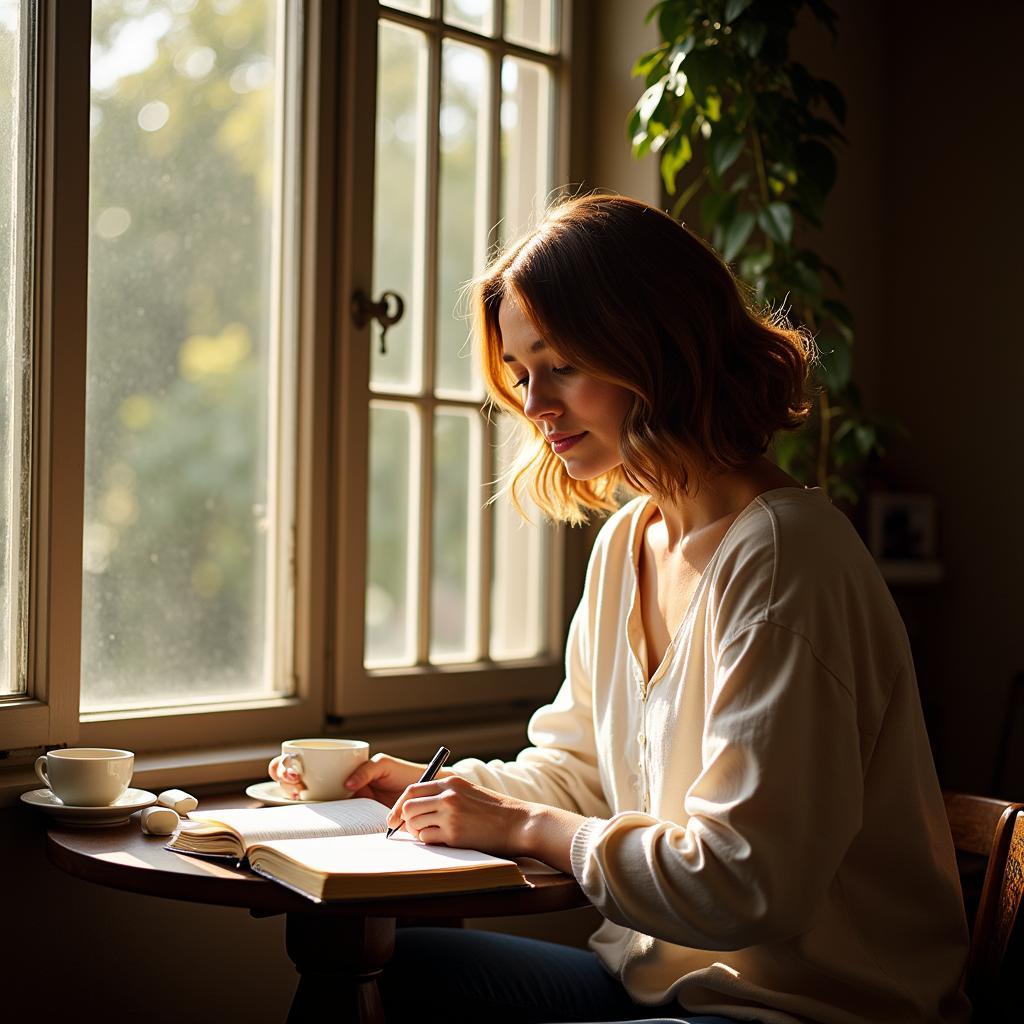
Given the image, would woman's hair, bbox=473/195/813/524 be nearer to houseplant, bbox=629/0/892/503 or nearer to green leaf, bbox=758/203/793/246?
houseplant, bbox=629/0/892/503

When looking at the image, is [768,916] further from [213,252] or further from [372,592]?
[213,252]

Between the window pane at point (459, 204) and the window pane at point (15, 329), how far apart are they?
746mm

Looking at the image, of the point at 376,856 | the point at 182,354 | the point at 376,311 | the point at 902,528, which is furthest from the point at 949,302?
the point at 376,856

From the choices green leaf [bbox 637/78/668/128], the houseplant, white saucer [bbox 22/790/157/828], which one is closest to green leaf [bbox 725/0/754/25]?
the houseplant

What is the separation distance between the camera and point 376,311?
2.10 meters

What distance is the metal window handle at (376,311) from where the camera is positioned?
209 cm

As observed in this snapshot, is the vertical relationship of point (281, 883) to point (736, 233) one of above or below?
below

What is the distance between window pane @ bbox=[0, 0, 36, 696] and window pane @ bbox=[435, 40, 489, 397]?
746 millimetres

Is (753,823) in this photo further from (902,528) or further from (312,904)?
(902,528)

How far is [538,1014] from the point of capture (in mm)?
1523

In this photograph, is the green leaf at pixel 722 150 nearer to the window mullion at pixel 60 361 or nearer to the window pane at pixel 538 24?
the window pane at pixel 538 24

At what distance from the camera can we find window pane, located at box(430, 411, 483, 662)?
2.29 meters

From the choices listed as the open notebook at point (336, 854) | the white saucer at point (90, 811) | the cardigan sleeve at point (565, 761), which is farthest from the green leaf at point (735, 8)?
the white saucer at point (90, 811)

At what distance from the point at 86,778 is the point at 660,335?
857 mm
